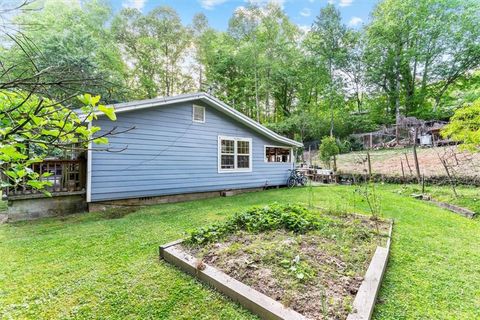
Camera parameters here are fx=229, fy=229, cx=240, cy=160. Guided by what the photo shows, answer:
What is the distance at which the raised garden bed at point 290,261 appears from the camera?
2.09 meters

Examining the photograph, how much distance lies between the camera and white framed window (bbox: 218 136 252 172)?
340 inches

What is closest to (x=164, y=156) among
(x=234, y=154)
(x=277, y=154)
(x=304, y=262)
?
(x=234, y=154)

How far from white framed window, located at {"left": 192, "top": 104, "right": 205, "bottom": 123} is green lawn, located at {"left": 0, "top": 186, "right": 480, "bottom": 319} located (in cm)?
417

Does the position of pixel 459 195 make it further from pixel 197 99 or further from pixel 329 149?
pixel 197 99

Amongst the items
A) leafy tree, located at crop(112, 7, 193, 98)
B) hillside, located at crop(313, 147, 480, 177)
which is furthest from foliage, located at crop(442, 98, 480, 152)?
leafy tree, located at crop(112, 7, 193, 98)

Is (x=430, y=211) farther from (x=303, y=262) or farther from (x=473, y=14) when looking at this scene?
(x=473, y=14)

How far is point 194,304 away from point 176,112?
6.22 metres

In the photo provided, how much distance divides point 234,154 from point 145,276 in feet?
21.5

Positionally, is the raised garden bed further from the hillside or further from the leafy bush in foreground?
the hillside

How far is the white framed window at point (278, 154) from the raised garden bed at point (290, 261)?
728 centimetres

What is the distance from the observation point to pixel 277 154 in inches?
472

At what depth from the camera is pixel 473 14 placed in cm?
1728

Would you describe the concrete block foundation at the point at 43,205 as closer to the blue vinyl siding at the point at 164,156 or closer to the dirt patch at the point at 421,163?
→ the blue vinyl siding at the point at 164,156

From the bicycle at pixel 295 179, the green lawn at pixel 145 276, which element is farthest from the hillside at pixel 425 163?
the green lawn at pixel 145 276
